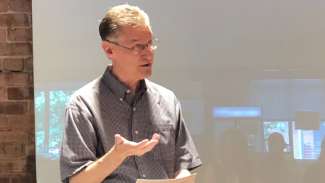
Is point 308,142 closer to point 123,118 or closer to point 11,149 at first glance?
point 123,118

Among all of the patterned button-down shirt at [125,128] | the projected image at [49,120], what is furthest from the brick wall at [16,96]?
the patterned button-down shirt at [125,128]

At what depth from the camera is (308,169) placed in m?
2.05

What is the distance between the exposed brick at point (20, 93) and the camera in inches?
91.1

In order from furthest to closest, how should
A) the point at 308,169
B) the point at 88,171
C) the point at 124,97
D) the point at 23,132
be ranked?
the point at 23,132 → the point at 308,169 → the point at 124,97 → the point at 88,171

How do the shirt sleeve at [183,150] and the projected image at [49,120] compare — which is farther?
the projected image at [49,120]

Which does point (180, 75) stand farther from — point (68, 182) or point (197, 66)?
point (68, 182)

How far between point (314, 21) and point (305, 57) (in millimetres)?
160

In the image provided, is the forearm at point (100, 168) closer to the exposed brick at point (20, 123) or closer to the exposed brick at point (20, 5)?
the exposed brick at point (20, 123)

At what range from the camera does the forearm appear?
1157 mm

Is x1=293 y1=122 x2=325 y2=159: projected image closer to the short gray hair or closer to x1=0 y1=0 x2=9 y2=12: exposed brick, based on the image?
the short gray hair

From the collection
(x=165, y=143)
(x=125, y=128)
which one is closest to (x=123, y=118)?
(x=125, y=128)

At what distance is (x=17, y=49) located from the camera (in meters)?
2.32

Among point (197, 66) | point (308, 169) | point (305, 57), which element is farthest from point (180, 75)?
point (308, 169)

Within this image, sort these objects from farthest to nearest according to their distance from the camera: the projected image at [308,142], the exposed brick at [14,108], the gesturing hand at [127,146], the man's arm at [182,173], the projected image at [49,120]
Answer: the exposed brick at [14,108] < the projected image at [49,120] < the projected image at [308,142] < the man's arm at [182,173] < the gesturing hand at [127,146]
